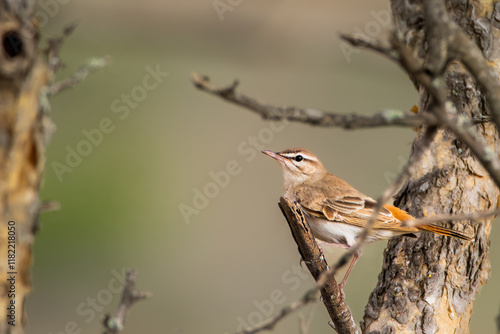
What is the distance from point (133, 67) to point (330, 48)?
12.3 feet

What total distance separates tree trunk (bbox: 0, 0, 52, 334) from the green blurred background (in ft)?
19.1

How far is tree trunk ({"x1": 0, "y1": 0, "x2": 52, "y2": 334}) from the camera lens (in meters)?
1.84

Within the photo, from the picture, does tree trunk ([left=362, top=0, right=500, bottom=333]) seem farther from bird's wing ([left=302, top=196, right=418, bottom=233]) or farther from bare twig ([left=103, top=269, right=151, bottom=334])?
bare twig ([left=103, top=269, right=151, bottom=334])

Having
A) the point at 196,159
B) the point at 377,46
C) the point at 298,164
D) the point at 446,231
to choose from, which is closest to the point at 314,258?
the point at 446,231

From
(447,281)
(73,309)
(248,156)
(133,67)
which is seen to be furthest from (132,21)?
(447,281)

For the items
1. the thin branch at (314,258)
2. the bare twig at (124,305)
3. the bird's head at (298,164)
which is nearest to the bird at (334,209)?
the bird's head at (298,164)

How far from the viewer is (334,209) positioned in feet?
17.5

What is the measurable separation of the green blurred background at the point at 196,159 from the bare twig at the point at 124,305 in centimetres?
551

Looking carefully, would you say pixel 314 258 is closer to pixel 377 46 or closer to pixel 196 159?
pixel 377 46

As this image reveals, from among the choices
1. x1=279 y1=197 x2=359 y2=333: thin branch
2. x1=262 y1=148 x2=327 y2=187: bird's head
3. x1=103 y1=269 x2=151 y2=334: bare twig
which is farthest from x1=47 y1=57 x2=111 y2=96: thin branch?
x1=262 y1=148 x2=327 y2=187: bird's head

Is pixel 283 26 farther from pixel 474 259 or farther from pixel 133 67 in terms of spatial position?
pixel 474 259

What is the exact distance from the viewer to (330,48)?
8883mm

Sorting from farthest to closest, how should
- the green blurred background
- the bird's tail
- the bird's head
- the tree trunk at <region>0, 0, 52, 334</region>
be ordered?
1. the green blurred background
2. the bird's head
3. the bird's tail
4. the tree trunk at <region>0, 0, 52, 334</region>

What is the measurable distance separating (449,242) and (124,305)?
295 centimetres
